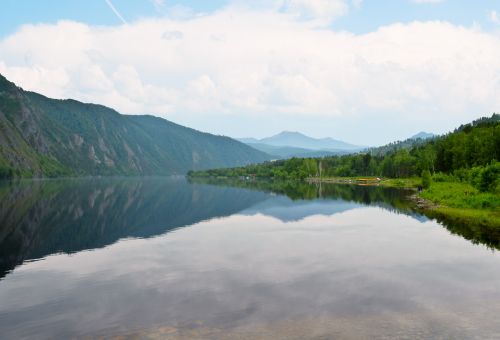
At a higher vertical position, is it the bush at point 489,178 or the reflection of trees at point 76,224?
the bush at point 489,178

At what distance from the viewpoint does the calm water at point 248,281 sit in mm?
26297

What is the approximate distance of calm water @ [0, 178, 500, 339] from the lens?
26.3 metres

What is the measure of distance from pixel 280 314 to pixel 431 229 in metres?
45.3

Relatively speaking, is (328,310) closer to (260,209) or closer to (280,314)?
(280,314)

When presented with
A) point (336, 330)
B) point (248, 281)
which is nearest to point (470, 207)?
point (248, 281)

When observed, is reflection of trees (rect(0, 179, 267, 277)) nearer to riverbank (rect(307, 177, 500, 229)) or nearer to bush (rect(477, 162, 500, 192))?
riverbank (rect(307, 177, 500, 229))

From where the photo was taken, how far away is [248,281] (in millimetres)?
36750

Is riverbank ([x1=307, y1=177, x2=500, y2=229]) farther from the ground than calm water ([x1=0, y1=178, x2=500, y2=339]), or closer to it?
farther from the ground

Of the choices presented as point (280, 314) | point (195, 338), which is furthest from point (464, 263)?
point (195, 338)

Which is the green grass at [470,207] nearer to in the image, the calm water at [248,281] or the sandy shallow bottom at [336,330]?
the calm water at [248,281]

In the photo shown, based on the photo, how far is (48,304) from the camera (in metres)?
31.0

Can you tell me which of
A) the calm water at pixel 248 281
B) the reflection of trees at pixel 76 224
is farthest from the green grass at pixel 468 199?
the reflection of trees at pixel 76 224

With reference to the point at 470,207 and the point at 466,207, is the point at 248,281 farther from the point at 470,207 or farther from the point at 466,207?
the point at 466,207

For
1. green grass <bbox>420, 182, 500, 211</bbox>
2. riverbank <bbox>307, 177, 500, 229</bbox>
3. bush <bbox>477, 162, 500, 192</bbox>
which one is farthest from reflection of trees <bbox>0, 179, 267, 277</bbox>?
bush <bbox>477, 162, 500, 192</bbox>
